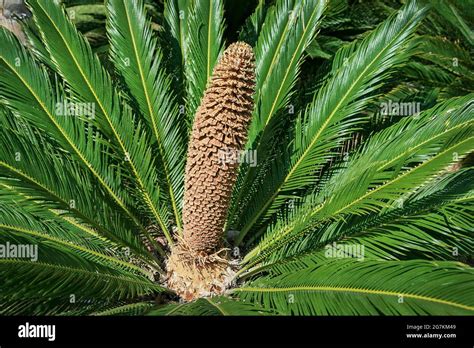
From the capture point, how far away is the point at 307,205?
11.0ft

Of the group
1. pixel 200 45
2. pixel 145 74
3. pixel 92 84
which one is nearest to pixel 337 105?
pixel 200 45

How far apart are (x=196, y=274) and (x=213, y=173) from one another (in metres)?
0.72

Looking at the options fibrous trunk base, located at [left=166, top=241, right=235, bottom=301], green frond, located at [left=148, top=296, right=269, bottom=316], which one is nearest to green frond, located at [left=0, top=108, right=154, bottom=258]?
fibrous trunk base, located at [left=166, top=241, right=235, bottom=301]

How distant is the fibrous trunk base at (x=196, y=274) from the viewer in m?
3.18

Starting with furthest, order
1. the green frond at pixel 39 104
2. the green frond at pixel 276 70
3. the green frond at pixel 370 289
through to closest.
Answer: the green frond at pixel 276 70, the green frond at pixel 39 104, the green frond at pixel 370 289

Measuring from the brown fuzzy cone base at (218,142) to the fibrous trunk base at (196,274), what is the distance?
114 millimetres

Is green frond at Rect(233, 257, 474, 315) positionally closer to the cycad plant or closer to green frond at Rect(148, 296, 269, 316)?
the cycad plant

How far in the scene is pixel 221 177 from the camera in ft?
9.68

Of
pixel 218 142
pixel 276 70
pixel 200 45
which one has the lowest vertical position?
pixel 218 142

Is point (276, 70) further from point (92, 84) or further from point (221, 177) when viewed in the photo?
point (92, 84)

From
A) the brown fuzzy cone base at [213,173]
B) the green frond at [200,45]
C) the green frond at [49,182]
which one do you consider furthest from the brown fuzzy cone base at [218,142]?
the green frond at [200,45]

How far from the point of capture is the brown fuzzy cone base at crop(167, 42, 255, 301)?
2.76 m

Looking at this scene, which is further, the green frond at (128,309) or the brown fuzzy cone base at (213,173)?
the brown fuzzy cone base at (213,173)

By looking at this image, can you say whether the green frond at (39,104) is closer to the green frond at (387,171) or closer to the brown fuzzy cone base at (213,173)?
the brown fuzzy cone base at (213,173)
